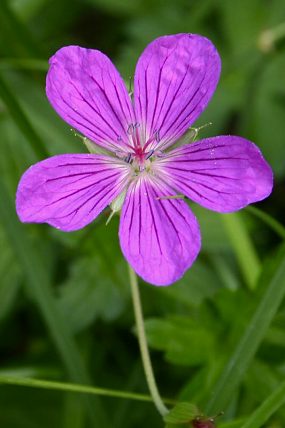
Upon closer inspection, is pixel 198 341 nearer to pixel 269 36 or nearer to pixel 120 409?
pixel 120 409

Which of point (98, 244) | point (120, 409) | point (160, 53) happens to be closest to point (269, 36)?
point (98, 244)

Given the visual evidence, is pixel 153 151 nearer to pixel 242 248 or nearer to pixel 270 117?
pixel 242 248

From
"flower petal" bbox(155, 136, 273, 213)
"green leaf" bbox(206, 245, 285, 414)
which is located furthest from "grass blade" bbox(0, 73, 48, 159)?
"green leaf" bbox(206, 245, 285, 414)

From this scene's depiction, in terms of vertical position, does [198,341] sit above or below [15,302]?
below

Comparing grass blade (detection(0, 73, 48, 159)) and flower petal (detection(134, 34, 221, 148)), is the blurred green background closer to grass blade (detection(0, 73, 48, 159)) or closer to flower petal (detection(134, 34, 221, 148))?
grass blade (detection(0, 73, 48, 159))

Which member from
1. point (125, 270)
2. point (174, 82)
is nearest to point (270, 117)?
point (125, 270)

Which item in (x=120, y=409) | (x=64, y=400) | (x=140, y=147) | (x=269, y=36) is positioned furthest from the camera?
(x=269, y=36)
